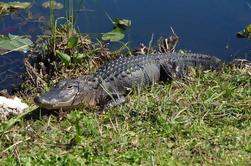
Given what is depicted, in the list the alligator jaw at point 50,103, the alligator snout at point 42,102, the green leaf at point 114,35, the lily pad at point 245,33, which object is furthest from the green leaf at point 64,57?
the lily pad at point 245,33

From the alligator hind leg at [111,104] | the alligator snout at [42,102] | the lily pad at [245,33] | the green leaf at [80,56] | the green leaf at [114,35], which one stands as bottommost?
the alligator hind leg at [111,104]

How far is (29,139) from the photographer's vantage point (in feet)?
13.4

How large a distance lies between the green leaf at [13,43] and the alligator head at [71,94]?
2.43 feet

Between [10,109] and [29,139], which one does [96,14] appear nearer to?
[10,109]

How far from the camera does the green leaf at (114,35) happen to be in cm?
591

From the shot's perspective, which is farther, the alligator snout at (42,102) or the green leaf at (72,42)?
the green leaf at (72,42)

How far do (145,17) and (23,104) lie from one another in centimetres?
250

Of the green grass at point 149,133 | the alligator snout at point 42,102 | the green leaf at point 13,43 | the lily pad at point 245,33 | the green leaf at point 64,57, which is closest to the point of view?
the green grass at point 149,133

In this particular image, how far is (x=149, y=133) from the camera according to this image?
13.5 ft

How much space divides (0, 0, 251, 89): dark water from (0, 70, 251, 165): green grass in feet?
5.05

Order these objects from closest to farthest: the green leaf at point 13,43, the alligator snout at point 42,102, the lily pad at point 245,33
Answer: the alligator snout at point 42,102 → the green leaf at point 13,43 → the lily pad at point 245,33

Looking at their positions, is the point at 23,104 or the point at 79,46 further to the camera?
the point at 79,46

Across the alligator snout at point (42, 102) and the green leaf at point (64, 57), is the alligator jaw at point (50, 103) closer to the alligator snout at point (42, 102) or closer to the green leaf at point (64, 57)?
the alligator snout at point (42, 102)

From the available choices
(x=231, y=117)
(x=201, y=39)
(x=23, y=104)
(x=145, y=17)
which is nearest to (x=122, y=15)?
(x=145, y=17)
